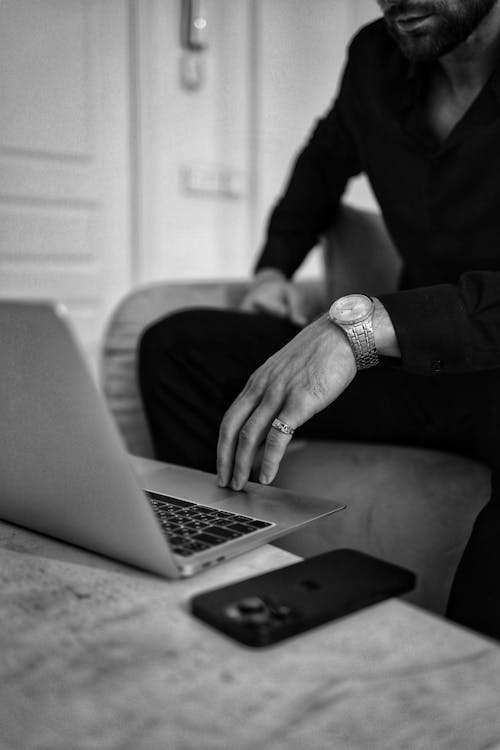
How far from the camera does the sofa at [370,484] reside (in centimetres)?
96

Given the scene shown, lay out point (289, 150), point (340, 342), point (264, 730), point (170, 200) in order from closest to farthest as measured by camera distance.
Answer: point (264, 730), point (340, 342), point (170, 200), point (289, 150)

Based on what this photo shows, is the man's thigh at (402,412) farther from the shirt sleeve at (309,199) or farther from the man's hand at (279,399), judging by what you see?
the shirt sleeve at (309,199)

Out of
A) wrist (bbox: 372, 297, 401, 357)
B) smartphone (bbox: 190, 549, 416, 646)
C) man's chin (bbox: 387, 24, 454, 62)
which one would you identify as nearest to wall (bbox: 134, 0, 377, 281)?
man's chin (bbox: 387, 24, 454, 62)

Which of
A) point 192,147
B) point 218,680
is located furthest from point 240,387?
point 192,147

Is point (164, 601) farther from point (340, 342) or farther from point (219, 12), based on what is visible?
point (219, 12)

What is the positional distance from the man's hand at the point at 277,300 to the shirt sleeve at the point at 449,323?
492mm

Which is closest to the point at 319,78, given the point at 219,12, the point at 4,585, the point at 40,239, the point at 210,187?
the point at 219,12

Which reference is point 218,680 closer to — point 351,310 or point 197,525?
point 197,525

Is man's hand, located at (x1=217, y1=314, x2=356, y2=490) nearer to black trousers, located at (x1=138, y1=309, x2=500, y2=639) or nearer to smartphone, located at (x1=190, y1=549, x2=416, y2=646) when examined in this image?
smartphone, located at (x1=190, y1=549, x2=416, y2=646)

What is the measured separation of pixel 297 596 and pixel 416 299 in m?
0.44

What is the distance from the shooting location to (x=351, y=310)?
0.80 meters

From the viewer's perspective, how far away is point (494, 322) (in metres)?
0.85

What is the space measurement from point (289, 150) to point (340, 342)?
267 cm

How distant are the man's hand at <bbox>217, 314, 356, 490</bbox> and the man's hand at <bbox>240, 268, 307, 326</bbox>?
21.1 inches
